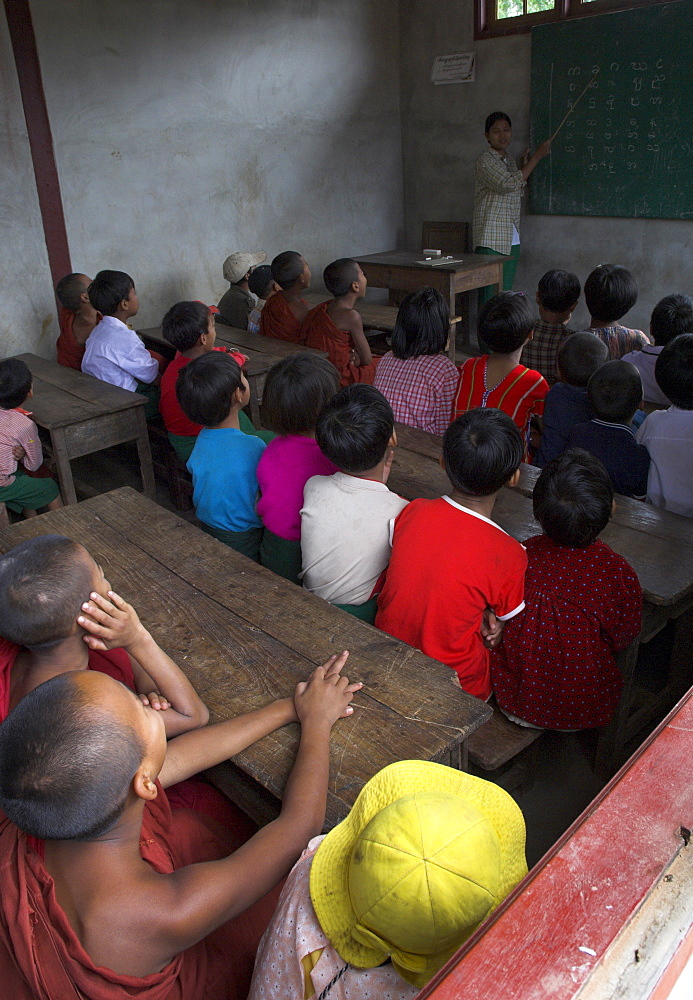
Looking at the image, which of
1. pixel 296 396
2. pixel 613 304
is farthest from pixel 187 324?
pixel 613 304

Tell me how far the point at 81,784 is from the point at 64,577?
1.60 feet

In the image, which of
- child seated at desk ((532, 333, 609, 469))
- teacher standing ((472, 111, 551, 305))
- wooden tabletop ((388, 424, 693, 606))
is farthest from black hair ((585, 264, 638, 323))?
teacher standing ((472, 111, 551, 305))

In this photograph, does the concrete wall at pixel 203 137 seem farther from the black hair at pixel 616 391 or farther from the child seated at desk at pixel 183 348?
the black hair at pixel 616 391

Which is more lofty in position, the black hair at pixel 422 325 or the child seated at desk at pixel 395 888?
the black hair at pixel 422 325

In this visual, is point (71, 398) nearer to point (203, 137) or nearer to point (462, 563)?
point (462, 563)

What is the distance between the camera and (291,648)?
1.49 metres

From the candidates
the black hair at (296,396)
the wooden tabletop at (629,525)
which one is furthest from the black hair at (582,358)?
the black hair at (296,396)

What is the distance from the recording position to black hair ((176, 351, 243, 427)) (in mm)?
2287

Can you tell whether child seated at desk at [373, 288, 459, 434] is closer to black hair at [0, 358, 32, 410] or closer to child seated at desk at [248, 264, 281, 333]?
black hair at [0, 358, 32, 410]

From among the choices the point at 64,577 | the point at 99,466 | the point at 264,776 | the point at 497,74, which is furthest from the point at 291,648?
the point at 497,74

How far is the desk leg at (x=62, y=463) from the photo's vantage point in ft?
10.1

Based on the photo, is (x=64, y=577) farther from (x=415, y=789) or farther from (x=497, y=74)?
(x=497, y=74)

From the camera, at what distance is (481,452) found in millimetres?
1673

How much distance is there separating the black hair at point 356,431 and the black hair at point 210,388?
0.51 meters
